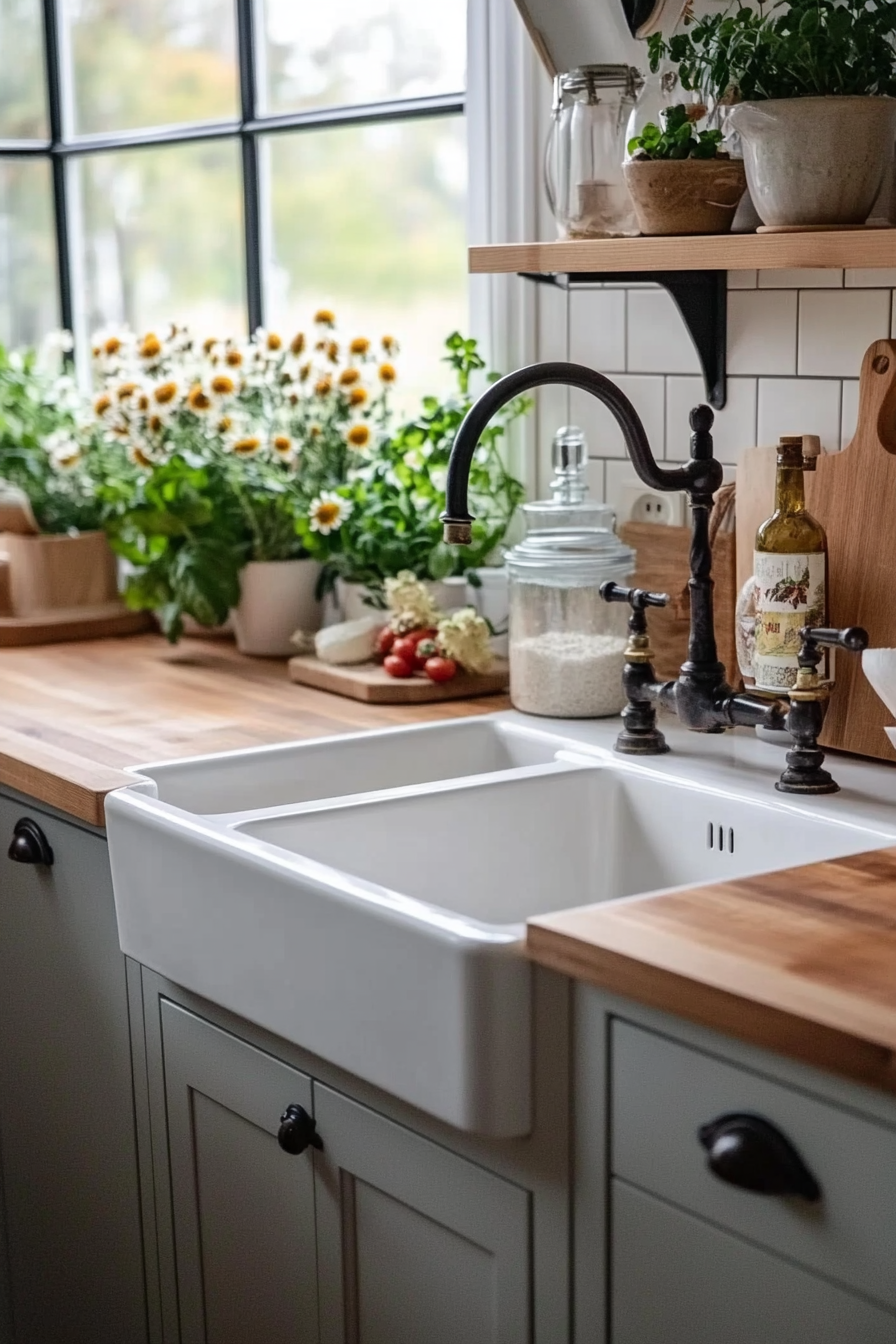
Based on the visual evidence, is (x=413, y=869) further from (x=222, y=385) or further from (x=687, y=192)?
(x=222, y=385)

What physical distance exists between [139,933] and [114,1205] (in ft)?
1.43

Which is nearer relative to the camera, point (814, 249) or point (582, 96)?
point (814, 249)

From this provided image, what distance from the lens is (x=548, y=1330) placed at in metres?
1.33

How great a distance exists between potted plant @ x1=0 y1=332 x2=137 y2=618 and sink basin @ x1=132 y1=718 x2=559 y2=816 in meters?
1.05

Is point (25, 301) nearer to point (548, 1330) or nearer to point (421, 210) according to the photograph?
point (421, 210)

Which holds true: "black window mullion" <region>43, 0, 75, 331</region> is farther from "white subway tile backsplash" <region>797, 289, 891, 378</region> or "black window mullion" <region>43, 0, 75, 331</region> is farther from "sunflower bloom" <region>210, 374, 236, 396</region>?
"white subway tile backsplash" <region>797, 289, 891, 378</region>

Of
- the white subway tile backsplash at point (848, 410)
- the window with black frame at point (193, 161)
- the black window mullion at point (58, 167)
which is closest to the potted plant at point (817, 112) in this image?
the white subway tile backsplash at point (848, 410)

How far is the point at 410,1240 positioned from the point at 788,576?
2.43ft

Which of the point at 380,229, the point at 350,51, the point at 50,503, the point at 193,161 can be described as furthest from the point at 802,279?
the point at 380,229

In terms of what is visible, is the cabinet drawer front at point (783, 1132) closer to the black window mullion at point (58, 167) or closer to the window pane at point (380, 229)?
the window pane at point (380, 229)

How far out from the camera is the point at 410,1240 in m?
1.45

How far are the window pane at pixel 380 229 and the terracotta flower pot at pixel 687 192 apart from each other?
0.85 metres

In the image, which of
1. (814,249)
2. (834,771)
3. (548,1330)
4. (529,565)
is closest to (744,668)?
(834,771)

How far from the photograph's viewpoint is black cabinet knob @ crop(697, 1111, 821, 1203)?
110cm
